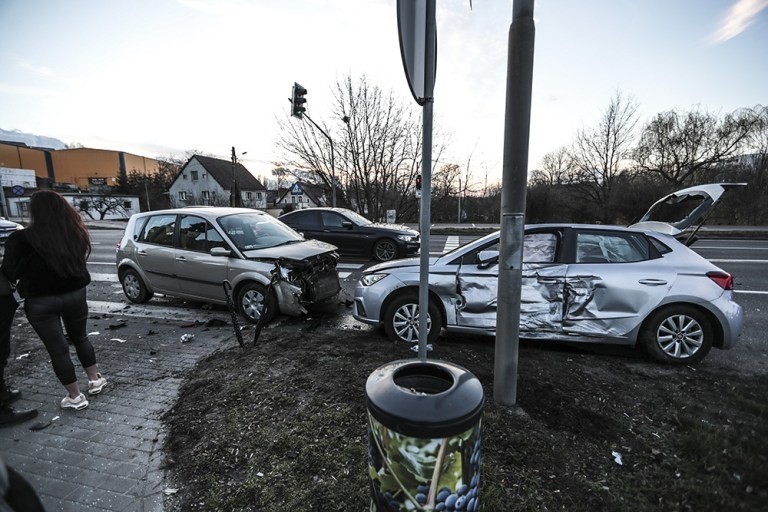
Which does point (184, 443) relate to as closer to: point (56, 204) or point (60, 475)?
point (60, 475)

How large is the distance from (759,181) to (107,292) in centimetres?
3881

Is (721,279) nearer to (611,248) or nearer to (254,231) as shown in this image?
(611,248)

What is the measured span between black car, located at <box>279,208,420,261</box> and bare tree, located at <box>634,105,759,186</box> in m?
27.4

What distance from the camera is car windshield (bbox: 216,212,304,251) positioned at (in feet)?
20.1

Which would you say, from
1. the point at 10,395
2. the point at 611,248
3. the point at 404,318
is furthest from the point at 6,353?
the point at 611,248

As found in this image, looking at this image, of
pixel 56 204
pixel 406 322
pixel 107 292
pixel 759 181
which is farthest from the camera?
pixel 759 181

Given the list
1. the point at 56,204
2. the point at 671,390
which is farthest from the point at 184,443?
the point at 671,390

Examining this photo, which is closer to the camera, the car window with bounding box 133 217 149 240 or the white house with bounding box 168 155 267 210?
the car window with bounding box 133 217 149 240

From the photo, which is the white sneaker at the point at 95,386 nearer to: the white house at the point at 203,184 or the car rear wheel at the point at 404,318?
the car rear wheel at the point at 404,318

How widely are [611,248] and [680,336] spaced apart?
3.73 ft

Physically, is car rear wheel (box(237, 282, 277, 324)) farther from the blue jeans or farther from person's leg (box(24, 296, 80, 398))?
person's leg (box(24, 296, 80, 398))

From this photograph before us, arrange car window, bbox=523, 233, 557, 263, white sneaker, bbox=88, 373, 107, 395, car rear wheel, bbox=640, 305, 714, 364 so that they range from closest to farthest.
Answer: white sneaker, bbox=88, 373, 107, 395
car rear wheel, bbox=640, 305, 714, 364
car window, bbox=523, 233, 557, 263

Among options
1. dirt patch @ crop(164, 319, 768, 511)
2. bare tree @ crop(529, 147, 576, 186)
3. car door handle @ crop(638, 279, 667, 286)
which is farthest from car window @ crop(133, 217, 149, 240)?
bare tree @ crop(529, 147, 576, 186)

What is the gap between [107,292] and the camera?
8141 millimetres
